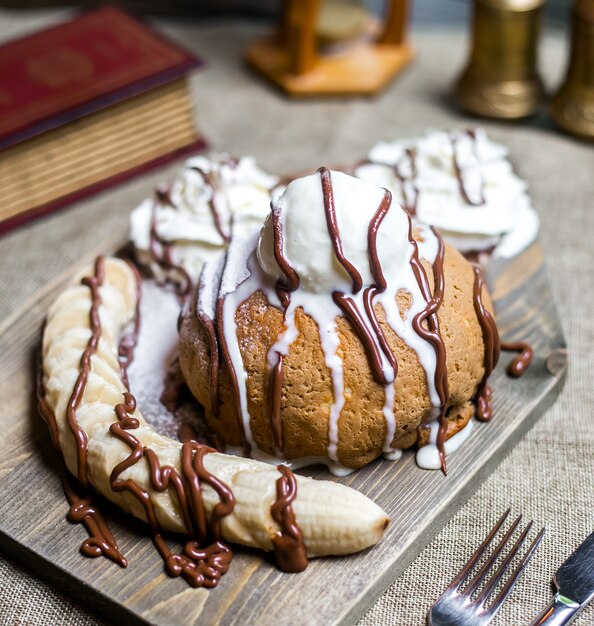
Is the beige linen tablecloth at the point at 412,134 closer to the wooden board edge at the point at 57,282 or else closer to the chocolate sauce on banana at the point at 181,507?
the chocolate sauce on banana at the point at 181,507

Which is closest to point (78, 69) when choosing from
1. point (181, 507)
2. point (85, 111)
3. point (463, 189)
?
point (85, 111)

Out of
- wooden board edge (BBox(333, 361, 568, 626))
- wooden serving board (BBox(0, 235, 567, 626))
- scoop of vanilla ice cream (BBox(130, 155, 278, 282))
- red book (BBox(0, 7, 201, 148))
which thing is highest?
red book (BBox(0, 7, 201, 148))

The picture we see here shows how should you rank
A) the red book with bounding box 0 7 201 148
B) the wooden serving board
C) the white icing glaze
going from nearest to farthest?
the wooden serving board, the white icing glaze, the red book with bounding box 0 7 201 148

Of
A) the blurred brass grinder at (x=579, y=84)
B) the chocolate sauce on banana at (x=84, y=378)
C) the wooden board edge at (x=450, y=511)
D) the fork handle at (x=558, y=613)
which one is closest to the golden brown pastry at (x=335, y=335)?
the wooden board edge at (x=450, y=511)

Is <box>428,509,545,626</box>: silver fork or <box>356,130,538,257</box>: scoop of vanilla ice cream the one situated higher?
<box>356,130,538,257</box>: scoop of vanilla ice cream

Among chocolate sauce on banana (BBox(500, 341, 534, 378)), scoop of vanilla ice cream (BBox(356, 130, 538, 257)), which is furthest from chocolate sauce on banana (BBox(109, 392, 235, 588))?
scoop of vanilla ice cream (BBox(356, 130, 538, 257))

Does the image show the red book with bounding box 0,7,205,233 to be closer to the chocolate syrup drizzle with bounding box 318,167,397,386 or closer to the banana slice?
the banana slice

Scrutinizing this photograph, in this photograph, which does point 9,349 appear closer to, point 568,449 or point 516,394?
point 516,394

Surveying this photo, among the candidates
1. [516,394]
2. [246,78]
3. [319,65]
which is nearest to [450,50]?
[319,65]
